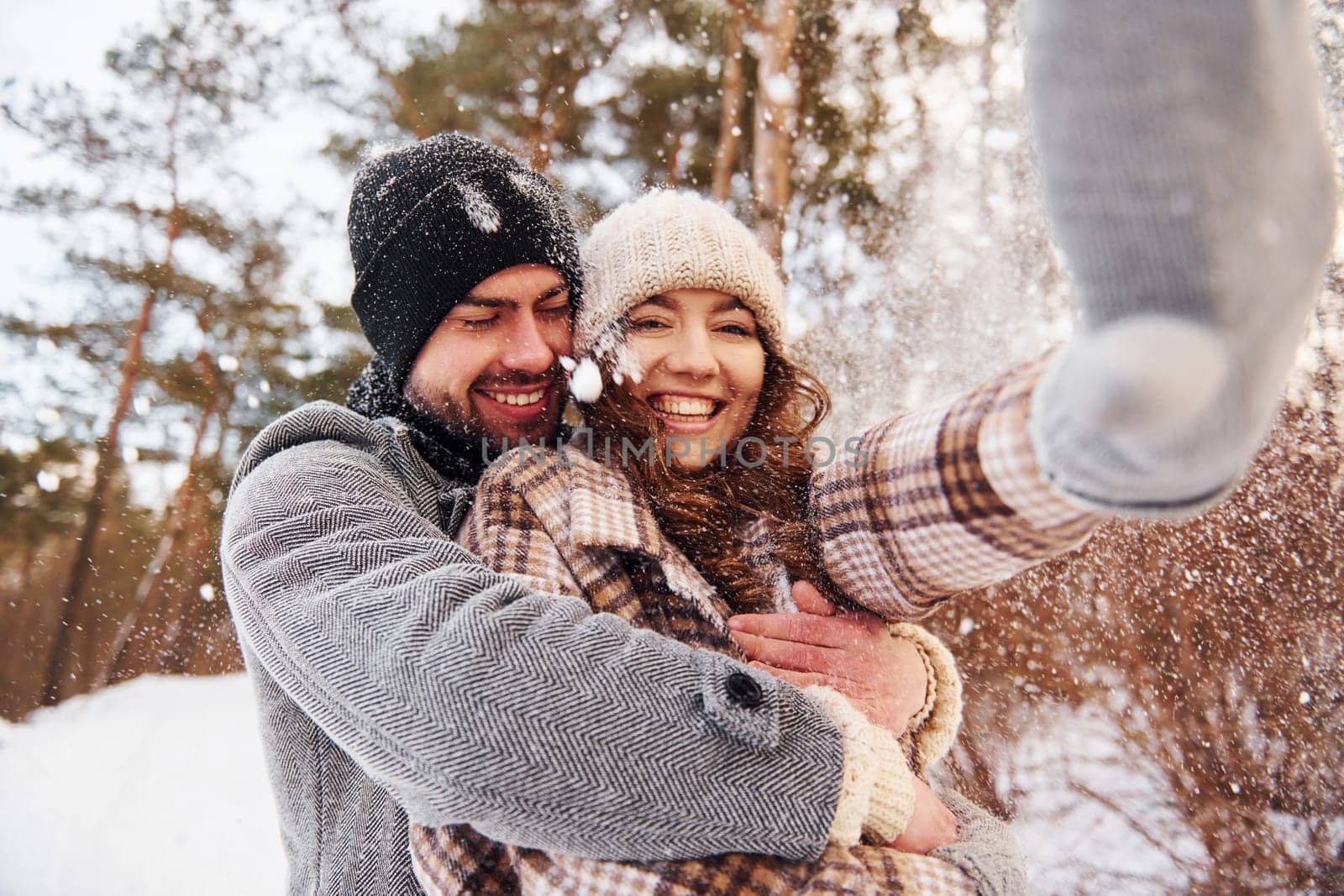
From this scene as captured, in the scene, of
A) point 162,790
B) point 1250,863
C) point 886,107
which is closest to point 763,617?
point 1250,863

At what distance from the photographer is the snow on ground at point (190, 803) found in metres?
2.73

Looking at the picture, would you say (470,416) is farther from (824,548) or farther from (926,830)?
(926,830)

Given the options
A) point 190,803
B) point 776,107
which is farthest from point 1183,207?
point 190,803

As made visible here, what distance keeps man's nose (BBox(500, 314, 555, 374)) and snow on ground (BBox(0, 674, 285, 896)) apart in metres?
3.27

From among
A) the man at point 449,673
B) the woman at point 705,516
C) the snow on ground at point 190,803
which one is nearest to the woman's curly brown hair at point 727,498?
the woman at point 705,516

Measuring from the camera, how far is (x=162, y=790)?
404 centimetres

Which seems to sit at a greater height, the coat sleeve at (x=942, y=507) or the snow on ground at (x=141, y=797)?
the coat sleeve at (x=942, y=507)

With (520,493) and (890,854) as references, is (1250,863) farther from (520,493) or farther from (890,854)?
(520,493)

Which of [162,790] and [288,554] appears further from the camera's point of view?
[162,790]

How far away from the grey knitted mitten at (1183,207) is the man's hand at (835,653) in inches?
29.4

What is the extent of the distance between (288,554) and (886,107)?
15.0 ft

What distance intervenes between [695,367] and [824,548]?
460 mm

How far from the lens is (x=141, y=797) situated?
4.01m

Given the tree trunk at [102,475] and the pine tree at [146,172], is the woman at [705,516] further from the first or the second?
the tree trunk at [102,475]
